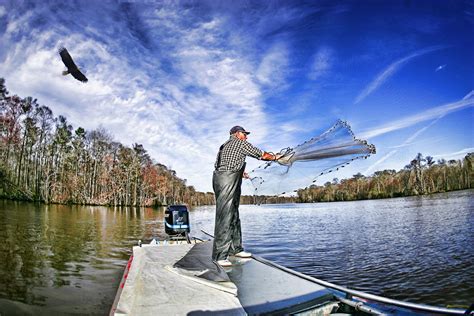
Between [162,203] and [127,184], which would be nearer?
[127,184]

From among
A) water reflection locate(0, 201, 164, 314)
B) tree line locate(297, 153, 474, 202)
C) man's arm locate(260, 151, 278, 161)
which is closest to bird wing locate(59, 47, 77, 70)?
water reflection locate(0, 201, 164, 314)

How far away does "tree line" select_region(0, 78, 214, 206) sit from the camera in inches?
2158

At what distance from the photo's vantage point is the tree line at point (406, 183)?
295 feet

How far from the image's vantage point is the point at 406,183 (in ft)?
315

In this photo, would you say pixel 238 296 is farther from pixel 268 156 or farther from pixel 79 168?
pixel 79 168

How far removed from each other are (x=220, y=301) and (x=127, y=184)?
6985cm

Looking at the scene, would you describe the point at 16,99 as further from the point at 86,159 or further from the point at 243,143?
the point at 243,143

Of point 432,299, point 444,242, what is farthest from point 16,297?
point 444,242

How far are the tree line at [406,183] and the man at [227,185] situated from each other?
93.5 m

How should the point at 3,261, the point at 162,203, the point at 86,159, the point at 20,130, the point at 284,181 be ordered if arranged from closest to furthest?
the point at 284,181, the point at 3,261, the point at 20,130, the point at 86,159, the point at 162,203

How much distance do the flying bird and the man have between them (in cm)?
965

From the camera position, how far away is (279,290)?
3.69 metres

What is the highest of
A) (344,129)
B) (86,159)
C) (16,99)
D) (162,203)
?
(16,99)

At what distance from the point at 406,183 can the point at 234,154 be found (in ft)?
353
